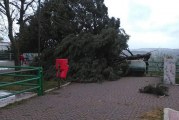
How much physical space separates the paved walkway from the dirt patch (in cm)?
17

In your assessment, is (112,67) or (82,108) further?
(112,67)

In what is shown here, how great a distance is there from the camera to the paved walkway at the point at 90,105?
32.2 ft

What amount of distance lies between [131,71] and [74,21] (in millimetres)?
12652

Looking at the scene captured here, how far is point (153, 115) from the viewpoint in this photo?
10133 millimetres

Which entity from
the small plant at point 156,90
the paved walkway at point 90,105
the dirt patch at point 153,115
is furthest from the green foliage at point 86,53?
the dirt patch at point 153,115

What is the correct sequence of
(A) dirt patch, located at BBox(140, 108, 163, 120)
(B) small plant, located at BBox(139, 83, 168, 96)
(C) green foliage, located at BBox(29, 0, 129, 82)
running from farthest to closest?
(C) green foliage, located at BBox(29, 0, 129, 82) → (B) small plant, located at BBox(139, 83, 168, 96) → (A) dirt patch, located at BBox(140, 108, 163, 120)

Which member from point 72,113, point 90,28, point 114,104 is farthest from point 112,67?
point 90,28

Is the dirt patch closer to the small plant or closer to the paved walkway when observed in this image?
the paved walkway

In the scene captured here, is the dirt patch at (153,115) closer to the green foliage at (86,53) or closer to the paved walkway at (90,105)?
the paved walkway at (90,105)

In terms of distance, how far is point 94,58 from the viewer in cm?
2156

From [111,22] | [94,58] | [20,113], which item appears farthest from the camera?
[111,22]

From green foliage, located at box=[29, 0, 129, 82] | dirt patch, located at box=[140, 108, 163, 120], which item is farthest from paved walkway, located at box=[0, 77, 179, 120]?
green foliage, located at box=[29, 0, 129, 82]

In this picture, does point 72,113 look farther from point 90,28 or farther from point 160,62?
point 90,28

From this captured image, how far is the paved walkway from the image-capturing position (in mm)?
9820
